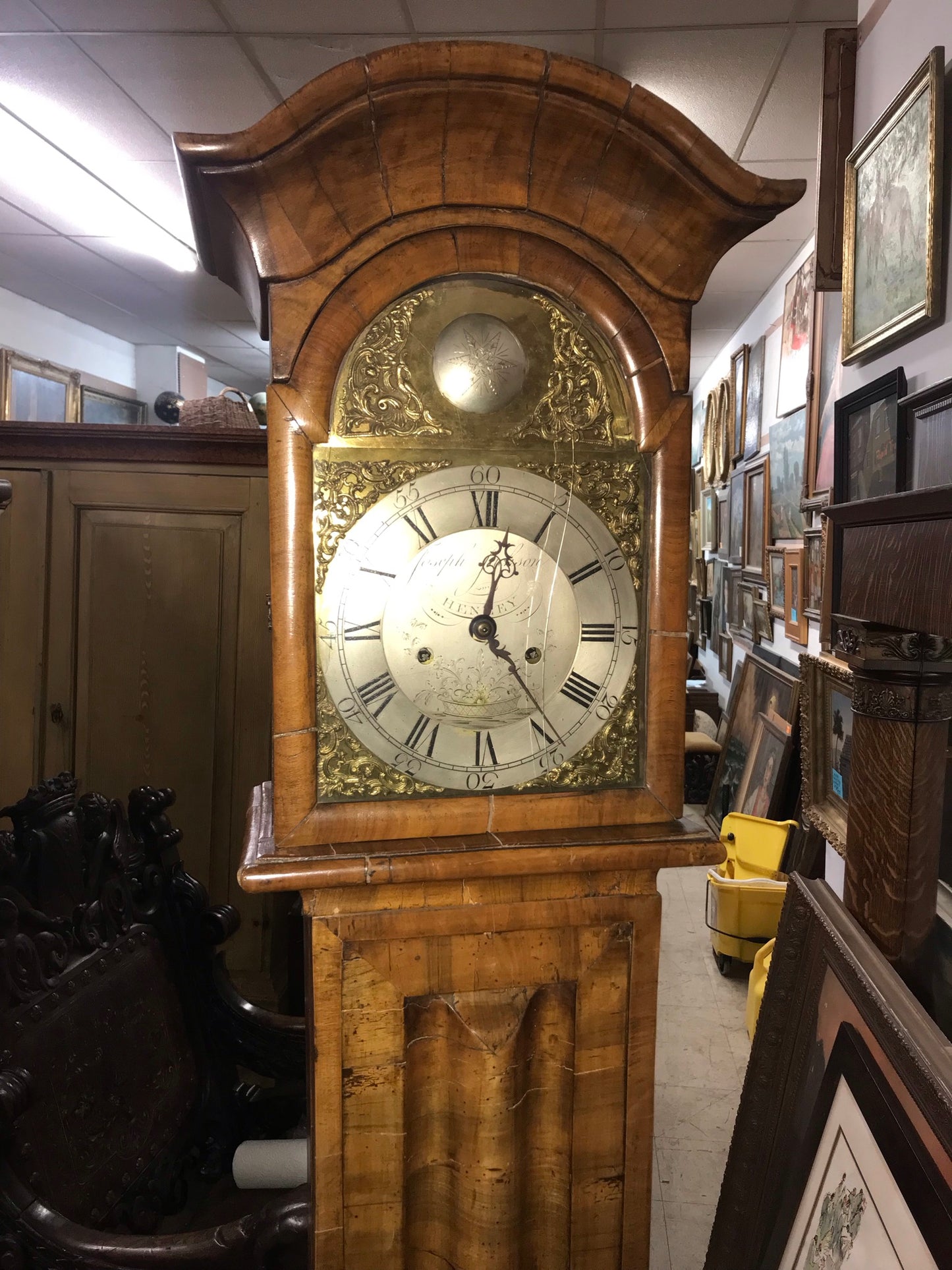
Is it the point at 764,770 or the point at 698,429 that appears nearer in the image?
the point at 764,770

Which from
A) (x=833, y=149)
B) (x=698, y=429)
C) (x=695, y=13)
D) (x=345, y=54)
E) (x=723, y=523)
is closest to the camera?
(x=833, y=149)

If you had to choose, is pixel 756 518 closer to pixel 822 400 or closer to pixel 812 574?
pixel 812 574

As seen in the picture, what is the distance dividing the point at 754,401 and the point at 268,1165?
4011 millimetres

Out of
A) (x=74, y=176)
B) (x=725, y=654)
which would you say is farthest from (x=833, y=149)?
(x=725, y=654)

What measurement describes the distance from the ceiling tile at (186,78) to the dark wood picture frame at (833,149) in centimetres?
171

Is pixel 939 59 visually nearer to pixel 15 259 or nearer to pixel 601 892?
pixel 601 892

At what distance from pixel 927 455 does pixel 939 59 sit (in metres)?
0.58

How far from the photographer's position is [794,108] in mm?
2883

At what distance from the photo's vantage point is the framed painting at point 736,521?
471 cm

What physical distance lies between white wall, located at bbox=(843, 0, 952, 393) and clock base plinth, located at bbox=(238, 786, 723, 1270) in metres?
0.85

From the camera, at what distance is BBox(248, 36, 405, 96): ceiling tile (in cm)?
253

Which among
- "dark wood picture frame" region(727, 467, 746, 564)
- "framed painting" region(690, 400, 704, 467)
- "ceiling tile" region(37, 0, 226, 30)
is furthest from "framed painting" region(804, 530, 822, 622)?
"framed painting" region(690, 400, 704, 467)

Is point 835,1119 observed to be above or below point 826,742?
below

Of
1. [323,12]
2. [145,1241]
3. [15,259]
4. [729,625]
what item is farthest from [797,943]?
[15,259]
